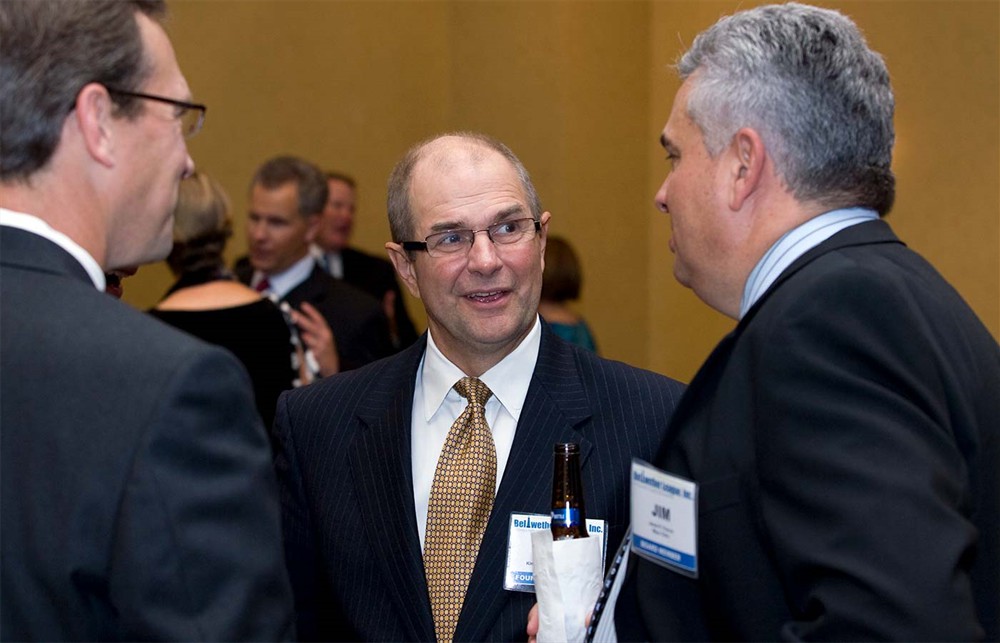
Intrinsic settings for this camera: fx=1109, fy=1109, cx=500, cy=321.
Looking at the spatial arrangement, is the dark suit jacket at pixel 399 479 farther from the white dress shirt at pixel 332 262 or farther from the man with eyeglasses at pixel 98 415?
the white dress shirt at pixel 332 262

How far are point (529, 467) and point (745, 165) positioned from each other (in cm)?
80

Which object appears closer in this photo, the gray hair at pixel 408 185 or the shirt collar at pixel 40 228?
the shirt collar at pixel 40 228

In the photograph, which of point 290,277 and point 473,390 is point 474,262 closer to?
point 473,390

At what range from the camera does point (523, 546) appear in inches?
79.0

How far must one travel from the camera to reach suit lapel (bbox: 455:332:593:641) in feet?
6.66

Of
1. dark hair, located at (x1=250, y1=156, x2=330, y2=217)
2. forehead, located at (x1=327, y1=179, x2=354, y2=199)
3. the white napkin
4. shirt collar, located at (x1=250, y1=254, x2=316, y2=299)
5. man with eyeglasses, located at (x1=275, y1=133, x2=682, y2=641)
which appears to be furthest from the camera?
forehead, located at (x1=327, y1=179, x2=354, y2=199)

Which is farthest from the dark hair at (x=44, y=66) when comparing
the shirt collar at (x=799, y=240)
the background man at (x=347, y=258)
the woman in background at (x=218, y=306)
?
the background man at (x=347, y=258)

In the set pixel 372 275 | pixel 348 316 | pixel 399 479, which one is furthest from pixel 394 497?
pixel 372 275

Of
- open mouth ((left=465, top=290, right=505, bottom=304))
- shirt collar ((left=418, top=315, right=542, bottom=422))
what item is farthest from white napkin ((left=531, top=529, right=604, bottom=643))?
open mouth ((left=465, top=290, right=505, bottom=304))

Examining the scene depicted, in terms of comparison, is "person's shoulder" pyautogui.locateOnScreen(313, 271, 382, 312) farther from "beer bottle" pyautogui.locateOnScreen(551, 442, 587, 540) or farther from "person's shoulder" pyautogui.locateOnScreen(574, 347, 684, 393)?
"beer bottle" pyautogui.locateOnScreen(551, 442, 587, 540)

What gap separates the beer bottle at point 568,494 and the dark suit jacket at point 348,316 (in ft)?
10.1

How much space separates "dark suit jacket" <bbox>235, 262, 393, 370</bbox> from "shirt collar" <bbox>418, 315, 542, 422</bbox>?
8.14 feet

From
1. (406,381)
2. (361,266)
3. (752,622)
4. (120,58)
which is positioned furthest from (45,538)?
(361,266)

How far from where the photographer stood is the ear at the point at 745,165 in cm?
155
